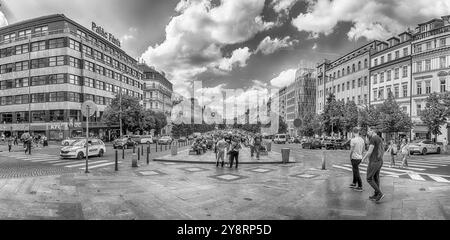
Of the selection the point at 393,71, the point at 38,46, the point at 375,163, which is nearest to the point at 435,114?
the point at 393,71

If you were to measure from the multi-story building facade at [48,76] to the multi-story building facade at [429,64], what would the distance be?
5378cm

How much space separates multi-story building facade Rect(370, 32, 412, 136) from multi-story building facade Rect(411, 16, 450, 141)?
1.22m

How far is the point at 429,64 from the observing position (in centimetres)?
4338

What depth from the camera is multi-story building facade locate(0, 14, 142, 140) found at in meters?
53.1

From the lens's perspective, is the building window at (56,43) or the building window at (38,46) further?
the building window at (38,46)

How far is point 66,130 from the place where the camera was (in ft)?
176

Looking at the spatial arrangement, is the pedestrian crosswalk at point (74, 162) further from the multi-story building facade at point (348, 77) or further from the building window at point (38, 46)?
the multi-story building facade at point (348, 77)

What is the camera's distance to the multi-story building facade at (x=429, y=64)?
4091cm

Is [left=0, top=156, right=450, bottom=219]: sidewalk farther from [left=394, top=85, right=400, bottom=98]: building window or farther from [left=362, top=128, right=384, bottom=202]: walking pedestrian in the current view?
[left=394, top=85, right=400, bottom=98]: building window

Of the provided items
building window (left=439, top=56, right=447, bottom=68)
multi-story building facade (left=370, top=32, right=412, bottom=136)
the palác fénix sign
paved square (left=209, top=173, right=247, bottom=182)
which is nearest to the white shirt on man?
paved square (left=209, top=173, right=247, bottom=182)

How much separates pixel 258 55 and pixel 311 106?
93.1 m

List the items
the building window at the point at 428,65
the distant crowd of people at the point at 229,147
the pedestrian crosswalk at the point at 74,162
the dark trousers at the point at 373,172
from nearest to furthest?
the dark trousers at the point at 373,172, the distant crowd of people at the point at 229,147, the pedestrian crosswalk at the point at 74,162, the building window at the point at 428,65

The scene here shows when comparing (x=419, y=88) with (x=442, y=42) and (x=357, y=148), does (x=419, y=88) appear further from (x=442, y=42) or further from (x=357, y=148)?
(x=357, y=148)

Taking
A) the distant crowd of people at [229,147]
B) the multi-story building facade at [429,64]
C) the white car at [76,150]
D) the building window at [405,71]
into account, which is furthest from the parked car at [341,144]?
the white car at [76,150]
